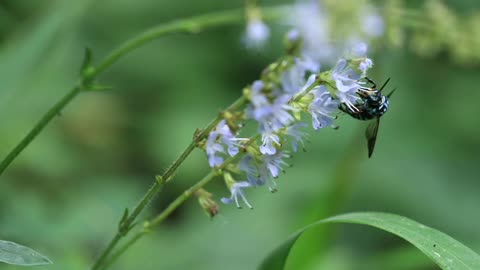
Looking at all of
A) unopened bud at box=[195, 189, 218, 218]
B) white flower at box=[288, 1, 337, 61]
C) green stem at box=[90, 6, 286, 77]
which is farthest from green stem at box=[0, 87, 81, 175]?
white flower at box=[288, 1, 337, 61]

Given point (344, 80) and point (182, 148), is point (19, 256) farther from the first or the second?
point (182, 148)

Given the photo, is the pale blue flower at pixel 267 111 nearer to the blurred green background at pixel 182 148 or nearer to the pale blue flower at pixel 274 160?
the pale blue flower at pixel 274 160

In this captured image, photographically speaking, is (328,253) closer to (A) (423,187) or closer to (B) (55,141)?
(A) (423,187)

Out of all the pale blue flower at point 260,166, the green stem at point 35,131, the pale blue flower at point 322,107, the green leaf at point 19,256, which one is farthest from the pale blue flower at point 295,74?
the green stem at point 35,131

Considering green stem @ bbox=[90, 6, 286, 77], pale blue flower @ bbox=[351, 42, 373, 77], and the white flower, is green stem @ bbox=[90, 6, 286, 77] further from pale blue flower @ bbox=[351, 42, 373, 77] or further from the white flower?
pale blue flower @ bbox=[351, 42, 373, 77]

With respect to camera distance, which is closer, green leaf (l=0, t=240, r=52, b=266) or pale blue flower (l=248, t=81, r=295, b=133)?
pale blue flower (l=248, t=81, r=295, b=133)
